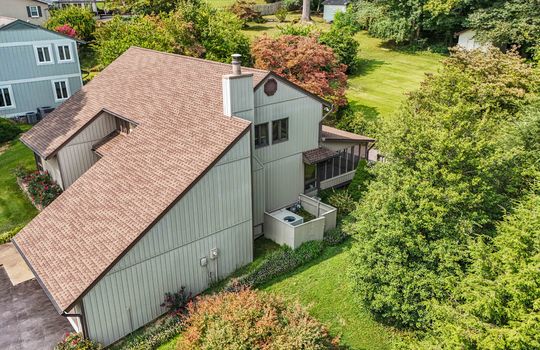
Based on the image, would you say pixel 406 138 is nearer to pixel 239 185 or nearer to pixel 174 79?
pixel 239 185

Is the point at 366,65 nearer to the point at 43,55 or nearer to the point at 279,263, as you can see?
the point at 43,55

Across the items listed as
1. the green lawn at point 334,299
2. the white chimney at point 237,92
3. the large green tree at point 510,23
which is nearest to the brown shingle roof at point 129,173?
the white chimney at point 237,92

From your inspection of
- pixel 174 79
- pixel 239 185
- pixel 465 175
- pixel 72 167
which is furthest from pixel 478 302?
pixel 72 167

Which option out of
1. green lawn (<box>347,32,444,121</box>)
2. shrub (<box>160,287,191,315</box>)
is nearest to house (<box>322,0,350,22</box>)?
green lawn (<box>347,32,444,121</box>)

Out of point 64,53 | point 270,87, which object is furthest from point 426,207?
point 64,53

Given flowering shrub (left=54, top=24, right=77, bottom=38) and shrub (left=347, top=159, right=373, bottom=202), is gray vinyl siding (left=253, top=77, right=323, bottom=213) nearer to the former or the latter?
shrub (left=347, top=159, right=373, bottom=202)

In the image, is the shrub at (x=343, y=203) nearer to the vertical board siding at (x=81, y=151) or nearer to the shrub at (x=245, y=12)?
the vertical board siding at (x=81, y=151)
